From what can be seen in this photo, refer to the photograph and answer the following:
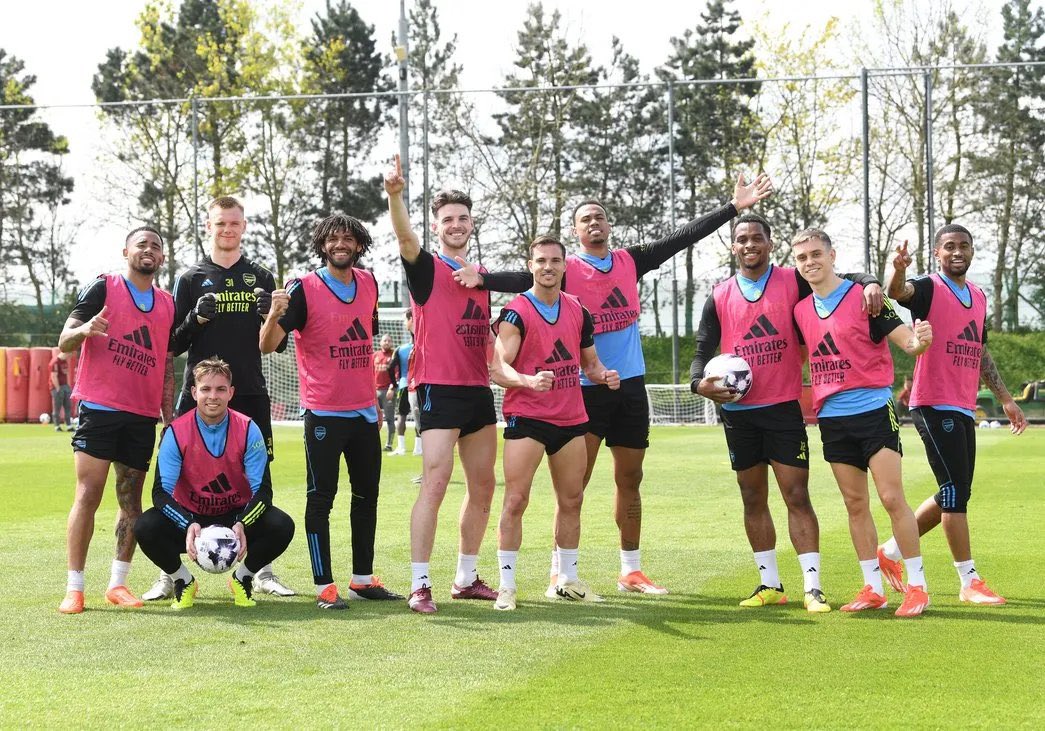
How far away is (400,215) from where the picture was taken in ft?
22.2

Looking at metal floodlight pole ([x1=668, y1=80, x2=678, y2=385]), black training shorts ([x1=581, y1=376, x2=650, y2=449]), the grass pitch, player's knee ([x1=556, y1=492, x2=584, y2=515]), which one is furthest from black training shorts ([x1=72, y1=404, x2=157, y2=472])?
metal floodlight pole ([x1=668, y1=80, x2=678, y2=385])

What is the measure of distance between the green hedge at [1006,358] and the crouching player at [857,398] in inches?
937

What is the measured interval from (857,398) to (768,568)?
3.58ft

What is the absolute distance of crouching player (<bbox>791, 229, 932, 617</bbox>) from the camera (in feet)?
22.2

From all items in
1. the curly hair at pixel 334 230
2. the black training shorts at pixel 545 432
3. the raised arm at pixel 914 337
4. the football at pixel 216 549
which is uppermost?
the curly hair at pixel 334 230

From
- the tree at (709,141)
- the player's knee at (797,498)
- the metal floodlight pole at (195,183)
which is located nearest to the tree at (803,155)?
the tree at (709,141)

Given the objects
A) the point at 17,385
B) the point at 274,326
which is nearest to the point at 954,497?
the point at 274,326

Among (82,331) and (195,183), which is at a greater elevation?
(195,183)

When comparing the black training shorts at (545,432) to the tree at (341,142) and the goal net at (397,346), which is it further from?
the tree at (341,142)

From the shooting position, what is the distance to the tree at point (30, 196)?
123 feet

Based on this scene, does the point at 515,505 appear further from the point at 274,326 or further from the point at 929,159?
the point at 929,159

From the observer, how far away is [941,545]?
368 inches

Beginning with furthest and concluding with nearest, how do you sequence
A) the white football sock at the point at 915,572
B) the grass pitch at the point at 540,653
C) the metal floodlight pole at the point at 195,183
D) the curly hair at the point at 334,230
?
the metal floodlight pole at the point at 195,183 < the curly hair at the point at 334,230 < the white football sock at the point at 915,572 < the grass pitch at the point at 540,653

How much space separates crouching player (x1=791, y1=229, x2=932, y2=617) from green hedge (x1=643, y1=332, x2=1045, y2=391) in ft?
78.1
